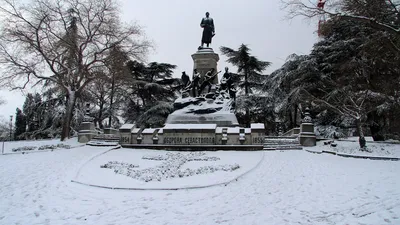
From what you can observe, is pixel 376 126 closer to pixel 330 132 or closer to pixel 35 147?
pixel 330 132

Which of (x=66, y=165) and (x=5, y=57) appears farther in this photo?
(x=5, y=57)

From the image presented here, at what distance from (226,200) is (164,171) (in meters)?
3.41

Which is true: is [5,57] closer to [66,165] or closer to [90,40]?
[90,40]

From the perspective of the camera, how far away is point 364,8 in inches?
466

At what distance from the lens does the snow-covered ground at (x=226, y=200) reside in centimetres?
591

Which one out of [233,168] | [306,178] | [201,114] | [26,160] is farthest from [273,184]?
[201,114]

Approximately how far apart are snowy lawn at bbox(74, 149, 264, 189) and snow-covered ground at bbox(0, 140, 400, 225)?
356mm

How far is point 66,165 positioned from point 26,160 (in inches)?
109

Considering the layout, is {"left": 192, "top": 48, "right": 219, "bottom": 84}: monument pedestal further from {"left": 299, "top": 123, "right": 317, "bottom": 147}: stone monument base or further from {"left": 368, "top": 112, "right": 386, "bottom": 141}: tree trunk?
{"left": 368, "top": 112, "right": 386, "bottom": 141}: tree trunk

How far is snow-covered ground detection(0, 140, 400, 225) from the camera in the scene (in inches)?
233

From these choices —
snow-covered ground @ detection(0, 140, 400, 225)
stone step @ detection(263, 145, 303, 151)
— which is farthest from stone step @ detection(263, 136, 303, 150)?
snow-covered ground @ detection(0, 140, 400, 225)

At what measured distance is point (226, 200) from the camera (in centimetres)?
716

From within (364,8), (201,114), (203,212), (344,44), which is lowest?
(203,212)

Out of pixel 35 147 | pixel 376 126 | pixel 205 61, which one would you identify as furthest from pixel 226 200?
pixel 376 126
